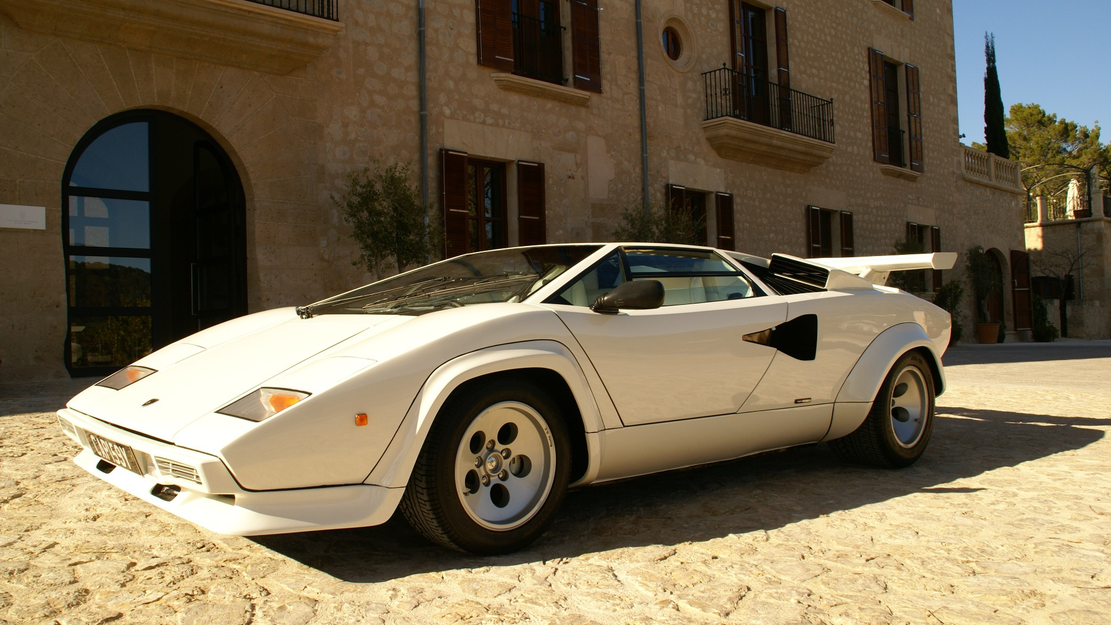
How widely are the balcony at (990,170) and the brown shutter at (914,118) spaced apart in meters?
2.72

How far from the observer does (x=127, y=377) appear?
133 inches

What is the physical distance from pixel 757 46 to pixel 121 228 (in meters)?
13.2

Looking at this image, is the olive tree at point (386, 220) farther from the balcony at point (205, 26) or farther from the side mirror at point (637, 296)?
the side mirror at point (637, 296)

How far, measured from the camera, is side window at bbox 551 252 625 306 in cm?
336

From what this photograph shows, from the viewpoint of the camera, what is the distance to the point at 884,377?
4348 mm

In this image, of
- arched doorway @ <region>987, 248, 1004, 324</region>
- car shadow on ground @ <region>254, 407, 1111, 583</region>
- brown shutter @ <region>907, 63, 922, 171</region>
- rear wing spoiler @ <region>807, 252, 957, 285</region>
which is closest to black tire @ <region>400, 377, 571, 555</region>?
car shadow on ground @ <region>254, 407, 1111, 583</region>

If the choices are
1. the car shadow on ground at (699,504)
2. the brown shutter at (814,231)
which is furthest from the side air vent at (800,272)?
the brown shutter at (814,231)

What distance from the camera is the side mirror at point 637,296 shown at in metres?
3.18

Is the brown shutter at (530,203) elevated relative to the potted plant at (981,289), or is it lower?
elevated

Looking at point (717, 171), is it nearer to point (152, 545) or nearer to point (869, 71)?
point (869, 71)

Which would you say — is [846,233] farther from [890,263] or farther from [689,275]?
[689,275]

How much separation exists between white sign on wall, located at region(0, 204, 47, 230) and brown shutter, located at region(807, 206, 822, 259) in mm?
14358

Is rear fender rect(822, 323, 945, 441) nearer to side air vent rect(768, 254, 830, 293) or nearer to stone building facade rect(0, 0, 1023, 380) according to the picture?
side air vent rect(768, 254, 830, 293)

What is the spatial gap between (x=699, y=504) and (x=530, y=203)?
370 inches
